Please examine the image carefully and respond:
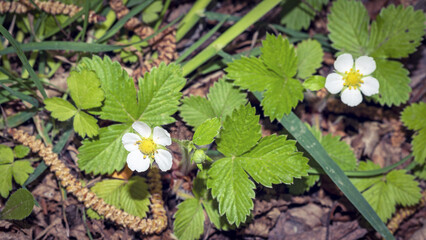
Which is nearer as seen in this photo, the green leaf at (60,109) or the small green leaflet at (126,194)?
the green leaf at (60,109)

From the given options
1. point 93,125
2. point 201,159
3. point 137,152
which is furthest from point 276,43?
point 93,125

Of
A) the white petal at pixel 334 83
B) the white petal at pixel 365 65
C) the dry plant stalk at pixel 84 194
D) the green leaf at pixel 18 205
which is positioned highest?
the white petal at pixel 365 65

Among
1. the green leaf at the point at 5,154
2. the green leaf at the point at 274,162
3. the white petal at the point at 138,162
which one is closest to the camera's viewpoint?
the white petal at the point at 138,162

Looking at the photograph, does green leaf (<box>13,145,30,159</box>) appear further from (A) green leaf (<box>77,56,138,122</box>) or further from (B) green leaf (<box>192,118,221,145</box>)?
(B) green leaf (<box>192,118,221,145</box>)

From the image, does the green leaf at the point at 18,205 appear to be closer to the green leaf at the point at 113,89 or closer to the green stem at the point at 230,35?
the green leaf at the point at 113,89

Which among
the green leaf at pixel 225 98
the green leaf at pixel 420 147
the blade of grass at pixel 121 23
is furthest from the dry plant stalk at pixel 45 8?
the green leaf at pixel 420 147

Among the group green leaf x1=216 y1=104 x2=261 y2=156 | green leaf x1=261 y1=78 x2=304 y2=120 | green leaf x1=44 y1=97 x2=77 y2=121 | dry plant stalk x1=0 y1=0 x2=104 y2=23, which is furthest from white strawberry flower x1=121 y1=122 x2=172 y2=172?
dry plant stalk x1=0 y1=0 x2=104 y2=23
